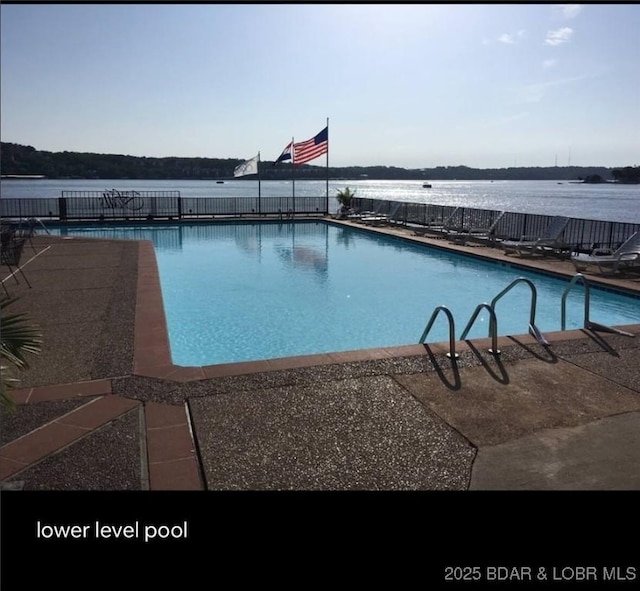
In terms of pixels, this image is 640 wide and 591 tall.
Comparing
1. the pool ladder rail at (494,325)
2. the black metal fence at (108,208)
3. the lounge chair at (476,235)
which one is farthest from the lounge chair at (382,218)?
the pool ladder rail at (494,325)

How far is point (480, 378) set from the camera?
554 centimetres

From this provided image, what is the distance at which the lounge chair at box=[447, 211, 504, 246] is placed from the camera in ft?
58.4

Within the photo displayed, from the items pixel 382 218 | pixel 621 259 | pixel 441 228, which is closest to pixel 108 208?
pixel 382 218

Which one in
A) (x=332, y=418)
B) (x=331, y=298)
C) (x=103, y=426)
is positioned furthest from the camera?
(x=331, y=298)

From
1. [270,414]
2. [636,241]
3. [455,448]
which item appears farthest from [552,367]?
[636,241]

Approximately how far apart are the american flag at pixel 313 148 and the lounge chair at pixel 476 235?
10.9 m

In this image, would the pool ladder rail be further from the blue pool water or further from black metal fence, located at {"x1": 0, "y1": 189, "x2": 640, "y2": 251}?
black metal fence, located at {"x1": 0, "y1": 189, "x2": 640, "y2": 251}

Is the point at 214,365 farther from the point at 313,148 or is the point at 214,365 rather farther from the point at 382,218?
the point at 313,148

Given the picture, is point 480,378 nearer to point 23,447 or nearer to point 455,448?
point 455,448

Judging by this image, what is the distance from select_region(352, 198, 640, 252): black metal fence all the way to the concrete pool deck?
9.13 meters

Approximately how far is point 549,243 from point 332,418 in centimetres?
1241

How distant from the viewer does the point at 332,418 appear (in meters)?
4.56

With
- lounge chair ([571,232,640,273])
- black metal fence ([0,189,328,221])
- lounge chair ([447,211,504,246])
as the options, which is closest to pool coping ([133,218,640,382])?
lounge chair ([571,232,640,273])
